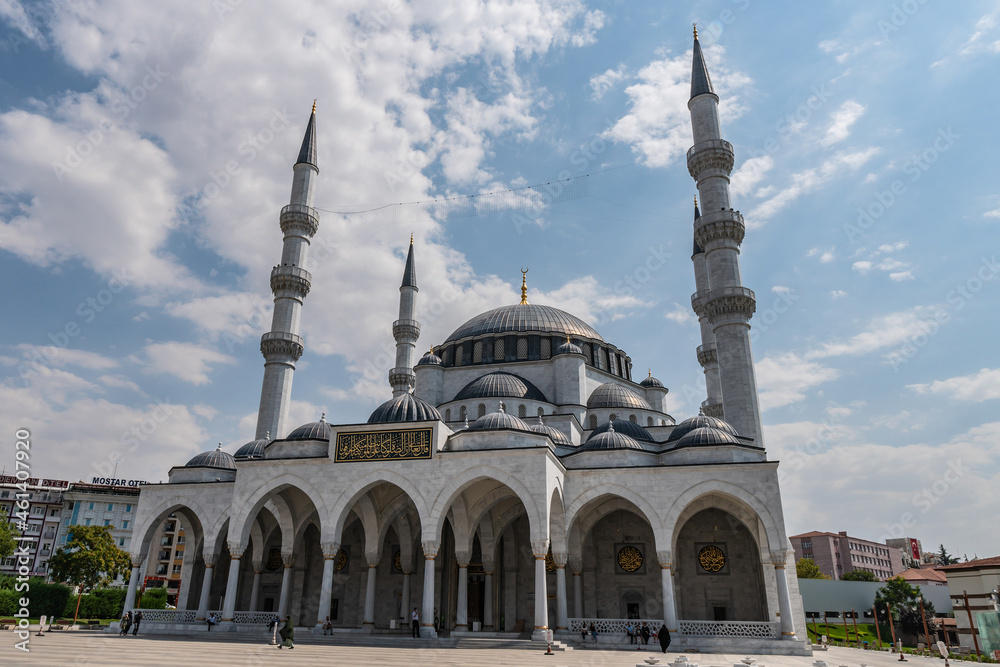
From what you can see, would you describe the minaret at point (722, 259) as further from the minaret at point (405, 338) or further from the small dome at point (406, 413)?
the minaret at point (405, 338)

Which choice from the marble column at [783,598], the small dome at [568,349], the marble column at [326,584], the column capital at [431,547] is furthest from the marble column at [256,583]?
the marble column at [783,598]

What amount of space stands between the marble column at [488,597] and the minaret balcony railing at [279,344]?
10.0 m

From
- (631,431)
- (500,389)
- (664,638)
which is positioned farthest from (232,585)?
(631,431)

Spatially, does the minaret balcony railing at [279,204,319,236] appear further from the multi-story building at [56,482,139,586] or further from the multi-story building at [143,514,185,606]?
the multi-story building at [143,514,185,606]

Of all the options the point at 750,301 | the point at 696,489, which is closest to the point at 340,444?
the point at 696,489

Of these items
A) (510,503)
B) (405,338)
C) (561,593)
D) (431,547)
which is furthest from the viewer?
(405,338)

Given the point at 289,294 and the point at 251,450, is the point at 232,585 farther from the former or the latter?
the point at 289,294

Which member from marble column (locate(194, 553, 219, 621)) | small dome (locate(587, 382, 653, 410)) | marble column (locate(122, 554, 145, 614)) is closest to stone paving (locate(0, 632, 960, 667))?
marble column (locate(194, 553, 219, 621))

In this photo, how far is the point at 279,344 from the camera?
22859 mm

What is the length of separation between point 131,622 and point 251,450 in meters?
5.75

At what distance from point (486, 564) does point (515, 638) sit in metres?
3.98

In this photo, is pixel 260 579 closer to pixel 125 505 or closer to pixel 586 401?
pixel 586 401

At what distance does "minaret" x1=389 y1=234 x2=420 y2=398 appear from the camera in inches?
1093

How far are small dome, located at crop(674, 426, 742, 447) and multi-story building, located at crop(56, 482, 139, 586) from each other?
115ft
